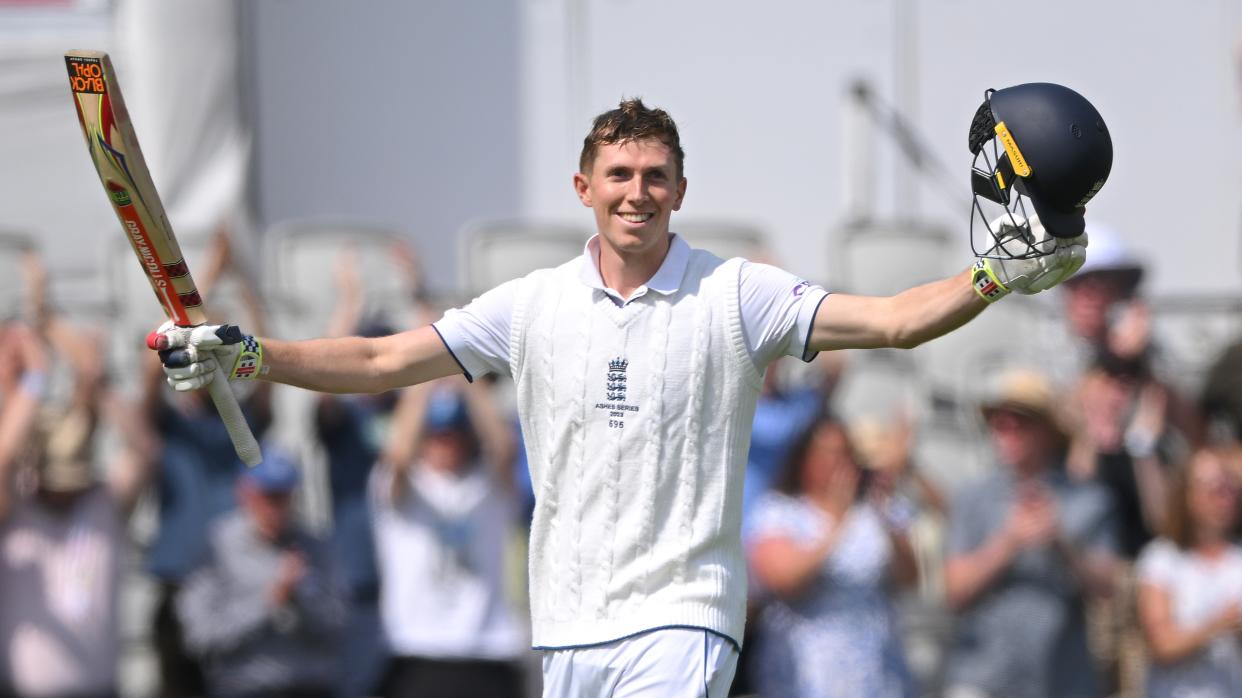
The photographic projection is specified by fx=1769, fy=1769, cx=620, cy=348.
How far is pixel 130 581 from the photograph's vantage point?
7.49 meters

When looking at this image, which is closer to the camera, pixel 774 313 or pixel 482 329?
pixel 774 313

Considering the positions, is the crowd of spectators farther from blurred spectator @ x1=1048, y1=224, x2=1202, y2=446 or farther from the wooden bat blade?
the wooden bat blade

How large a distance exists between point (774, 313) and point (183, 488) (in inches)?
152

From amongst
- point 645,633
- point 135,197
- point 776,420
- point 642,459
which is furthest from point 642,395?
point 776,420

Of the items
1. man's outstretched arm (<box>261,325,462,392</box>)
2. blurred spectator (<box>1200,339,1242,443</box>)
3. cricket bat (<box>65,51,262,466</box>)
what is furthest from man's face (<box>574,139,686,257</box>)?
blurred spectator (<box>1200,339,1242,443</box>)

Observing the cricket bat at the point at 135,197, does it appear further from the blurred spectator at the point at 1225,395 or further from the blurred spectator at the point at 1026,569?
the blurred spectator at the point at 1225,395

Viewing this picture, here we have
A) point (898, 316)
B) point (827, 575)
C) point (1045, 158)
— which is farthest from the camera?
point (827, 575)

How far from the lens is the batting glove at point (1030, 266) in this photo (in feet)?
12.2

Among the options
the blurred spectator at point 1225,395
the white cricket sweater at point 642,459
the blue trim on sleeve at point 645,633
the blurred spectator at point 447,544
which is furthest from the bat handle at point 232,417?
the blurred spectator at point 1225,395

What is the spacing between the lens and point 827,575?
6777 mm

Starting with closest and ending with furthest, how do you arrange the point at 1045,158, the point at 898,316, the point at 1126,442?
the point at 1045,158 < the point at 898,316 < the point at 1126,442

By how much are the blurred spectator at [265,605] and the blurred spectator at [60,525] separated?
39 centimetres

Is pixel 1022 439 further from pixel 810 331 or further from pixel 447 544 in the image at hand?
pixel 810 331

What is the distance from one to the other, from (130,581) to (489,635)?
5.26 feet
